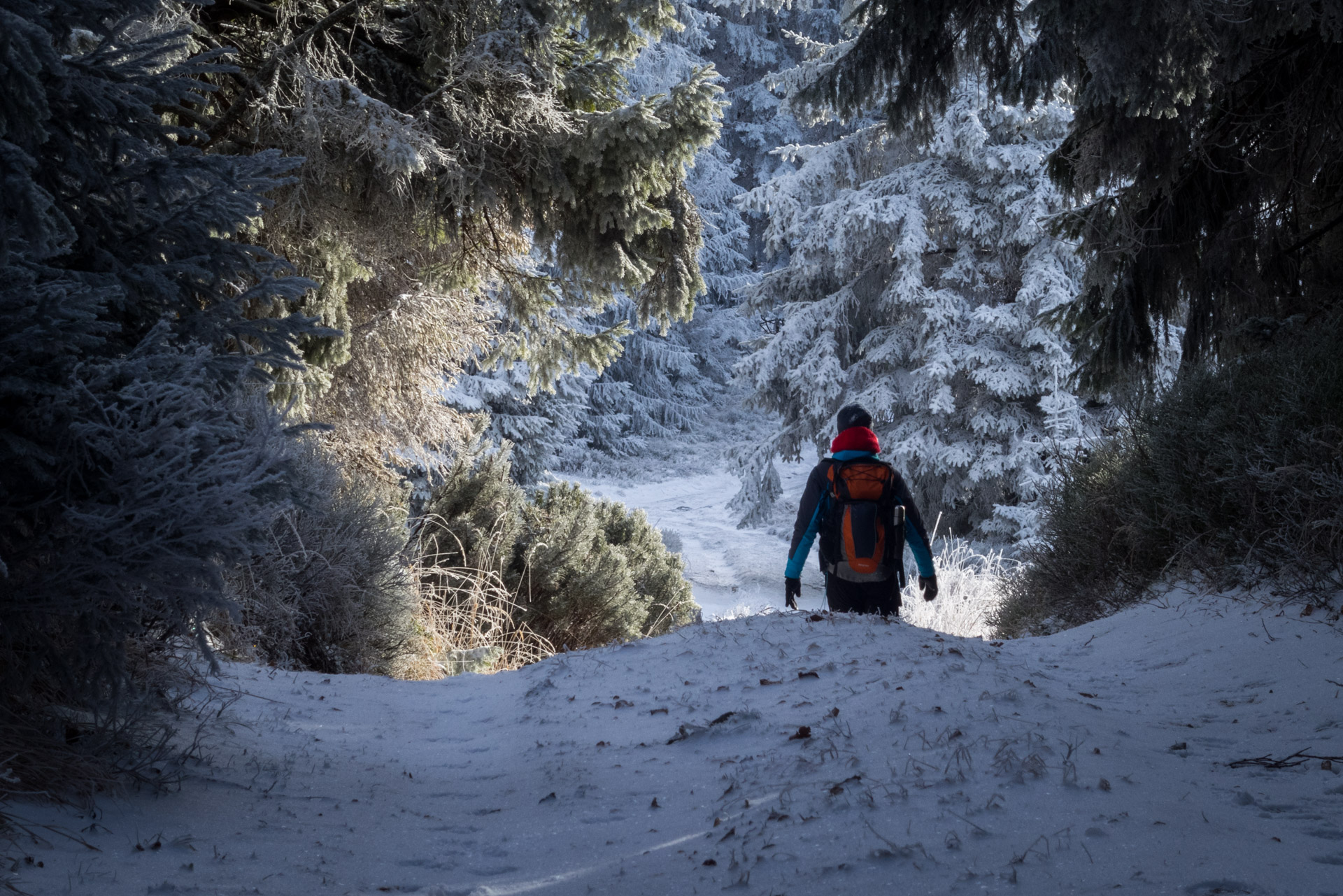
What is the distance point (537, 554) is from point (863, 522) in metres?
3.26

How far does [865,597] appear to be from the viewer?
548 centimetres

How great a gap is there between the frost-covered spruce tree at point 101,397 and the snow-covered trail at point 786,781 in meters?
0.47

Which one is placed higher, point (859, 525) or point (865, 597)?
point (859, 525)

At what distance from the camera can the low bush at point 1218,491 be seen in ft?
14.1

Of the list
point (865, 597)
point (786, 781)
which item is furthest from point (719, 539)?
point (786, 781)

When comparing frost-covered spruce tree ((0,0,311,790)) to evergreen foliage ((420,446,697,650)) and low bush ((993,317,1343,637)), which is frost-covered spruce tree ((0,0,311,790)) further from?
low bush ((993,317,1343,637))

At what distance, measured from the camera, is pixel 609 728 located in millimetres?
3740

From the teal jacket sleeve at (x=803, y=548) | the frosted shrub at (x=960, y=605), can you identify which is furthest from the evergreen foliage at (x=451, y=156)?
the frosted shrub at (x=960, y=605)

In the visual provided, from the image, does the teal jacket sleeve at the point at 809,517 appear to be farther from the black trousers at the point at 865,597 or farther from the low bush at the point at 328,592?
the low bush at the point at 328,592

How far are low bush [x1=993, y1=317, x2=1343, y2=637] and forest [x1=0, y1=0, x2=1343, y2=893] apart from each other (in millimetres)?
29

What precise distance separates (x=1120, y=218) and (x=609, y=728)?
4.92m

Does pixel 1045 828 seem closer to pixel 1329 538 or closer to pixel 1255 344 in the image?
pixel 1329 538

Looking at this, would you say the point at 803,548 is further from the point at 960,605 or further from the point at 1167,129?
the point at 960,605

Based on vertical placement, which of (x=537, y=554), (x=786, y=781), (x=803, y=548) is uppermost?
(x=537, y=554)
